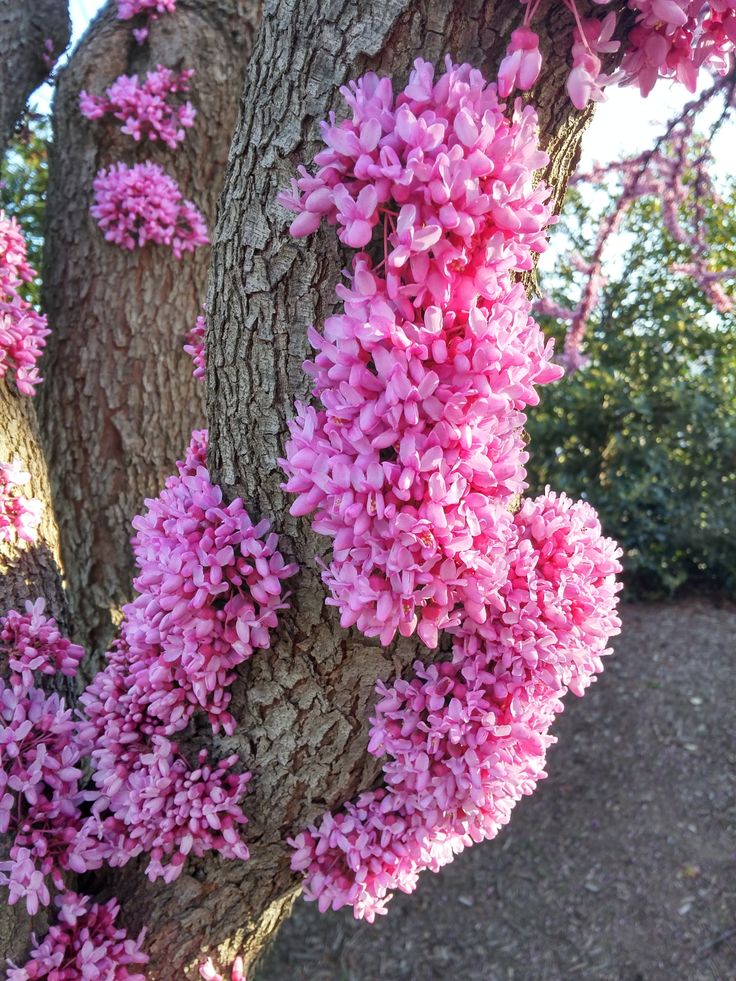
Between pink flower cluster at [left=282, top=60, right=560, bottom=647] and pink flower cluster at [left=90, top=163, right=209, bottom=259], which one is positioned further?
pink flower cluster at [left=90, top=163, right=209, bottom=259]

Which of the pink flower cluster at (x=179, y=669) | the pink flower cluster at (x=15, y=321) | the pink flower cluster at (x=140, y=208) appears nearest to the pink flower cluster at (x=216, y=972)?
the pink flower cluster at (x=179, y=669)

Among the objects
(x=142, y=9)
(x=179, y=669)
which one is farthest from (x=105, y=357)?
(x=179, y=669)

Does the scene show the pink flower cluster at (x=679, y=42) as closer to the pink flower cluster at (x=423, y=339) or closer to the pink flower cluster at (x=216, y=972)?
the pink flower cluster at (x=423, y=339)

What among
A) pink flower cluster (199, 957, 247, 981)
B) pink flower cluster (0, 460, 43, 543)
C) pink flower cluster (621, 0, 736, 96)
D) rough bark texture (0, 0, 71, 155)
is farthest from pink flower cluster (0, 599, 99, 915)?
rough bark texture (0, 0, 71, 155)

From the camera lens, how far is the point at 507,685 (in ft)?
4.51

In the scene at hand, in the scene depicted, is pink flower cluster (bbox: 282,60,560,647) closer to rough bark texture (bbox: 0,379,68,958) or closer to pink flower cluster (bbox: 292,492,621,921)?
pink flower cluster (bbox: 292,492,621,921)

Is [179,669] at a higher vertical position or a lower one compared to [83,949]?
higher

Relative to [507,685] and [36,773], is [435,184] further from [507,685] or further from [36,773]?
[36,773]

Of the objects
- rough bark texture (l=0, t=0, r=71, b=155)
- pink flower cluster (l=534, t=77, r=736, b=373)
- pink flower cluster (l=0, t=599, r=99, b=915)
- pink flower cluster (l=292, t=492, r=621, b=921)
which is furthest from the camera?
rough bark texture (l=0, t=0, r=71, b=155)

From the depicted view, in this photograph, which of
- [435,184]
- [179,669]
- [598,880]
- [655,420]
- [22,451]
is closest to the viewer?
[435,184]

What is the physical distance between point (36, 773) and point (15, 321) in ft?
3.52

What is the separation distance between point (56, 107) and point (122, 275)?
72 cm

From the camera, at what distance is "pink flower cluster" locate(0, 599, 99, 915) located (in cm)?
151

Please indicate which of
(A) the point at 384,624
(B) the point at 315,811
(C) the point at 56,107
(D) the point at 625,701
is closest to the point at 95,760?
(B) the point at 315,811
